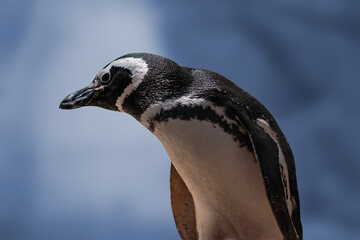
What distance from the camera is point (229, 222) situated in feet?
3.42

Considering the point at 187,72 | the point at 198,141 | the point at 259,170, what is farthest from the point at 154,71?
the point at 259,170

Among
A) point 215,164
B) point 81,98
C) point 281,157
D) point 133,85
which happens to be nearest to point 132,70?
point 133,85

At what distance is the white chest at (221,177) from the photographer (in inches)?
37.8

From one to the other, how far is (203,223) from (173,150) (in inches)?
8.7

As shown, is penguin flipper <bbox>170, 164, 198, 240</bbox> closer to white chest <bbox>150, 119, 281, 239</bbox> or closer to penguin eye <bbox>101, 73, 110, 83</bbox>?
white chest <bbox>150, 119, 281, 239</bbox>

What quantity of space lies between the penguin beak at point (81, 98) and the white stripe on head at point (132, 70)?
0.19 ft

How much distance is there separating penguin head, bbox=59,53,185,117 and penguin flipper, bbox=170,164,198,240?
287 millimetres

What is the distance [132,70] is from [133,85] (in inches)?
1.4

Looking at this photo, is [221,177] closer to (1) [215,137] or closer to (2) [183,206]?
(1) [215,137]

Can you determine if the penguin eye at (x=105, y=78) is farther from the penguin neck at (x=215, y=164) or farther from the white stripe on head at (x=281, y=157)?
the white stripe on head at (x=281, y=157)

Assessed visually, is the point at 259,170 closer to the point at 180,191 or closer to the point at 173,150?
the point at 173,150

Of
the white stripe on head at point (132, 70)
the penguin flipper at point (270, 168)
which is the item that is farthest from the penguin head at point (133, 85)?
the penguin flipper at point (270, 168)

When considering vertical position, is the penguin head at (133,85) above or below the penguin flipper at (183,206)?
above

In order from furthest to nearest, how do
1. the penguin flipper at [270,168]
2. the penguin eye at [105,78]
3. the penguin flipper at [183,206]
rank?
the penguin flipper at [183,206] → the penguin eye at [105,78] → the penguin flipper at [270,168]
